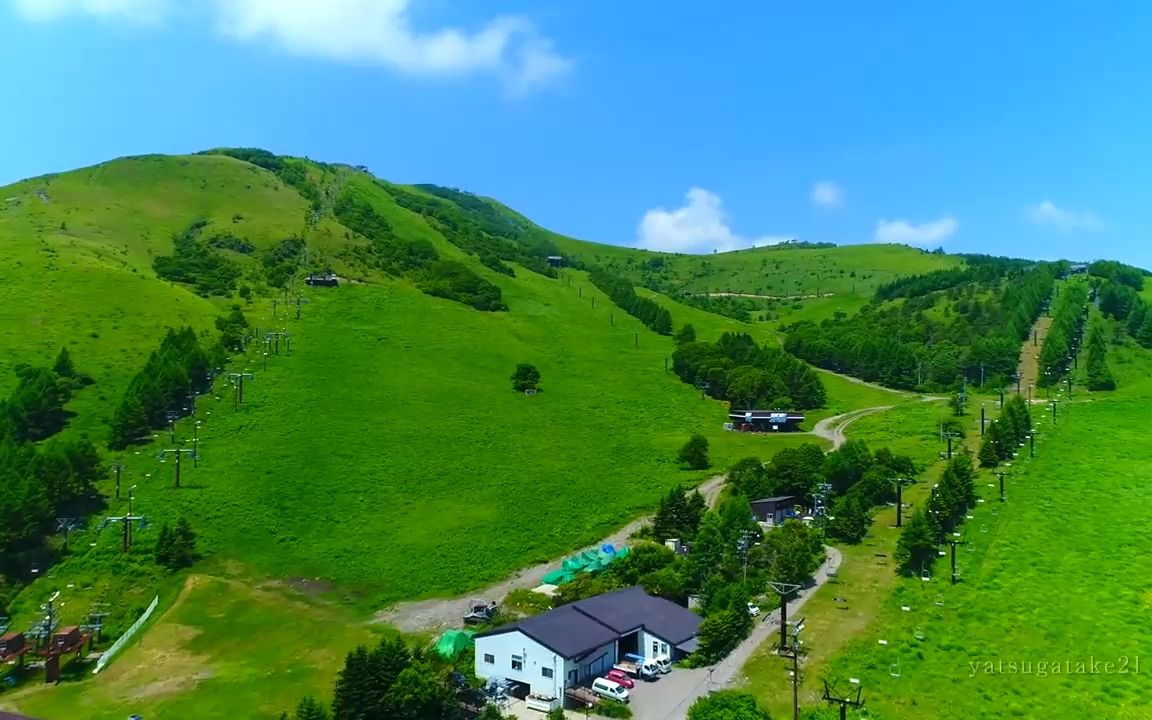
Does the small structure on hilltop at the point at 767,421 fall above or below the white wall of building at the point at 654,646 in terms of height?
above

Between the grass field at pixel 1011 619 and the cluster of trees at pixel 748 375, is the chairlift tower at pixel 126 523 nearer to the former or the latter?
the grass field at pixel 1011 619

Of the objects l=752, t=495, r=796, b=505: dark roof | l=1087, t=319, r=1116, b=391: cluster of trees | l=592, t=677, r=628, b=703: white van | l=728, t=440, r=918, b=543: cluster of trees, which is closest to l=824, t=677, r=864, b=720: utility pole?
l=592, t=677, r=628, b=703: white van

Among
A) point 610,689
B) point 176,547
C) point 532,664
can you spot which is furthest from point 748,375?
point 610,689

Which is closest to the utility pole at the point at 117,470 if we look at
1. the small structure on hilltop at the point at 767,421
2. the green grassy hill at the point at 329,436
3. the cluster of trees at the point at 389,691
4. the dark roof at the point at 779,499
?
the green grassy hill at the point at 329,436

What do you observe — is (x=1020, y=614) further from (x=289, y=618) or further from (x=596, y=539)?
(x=289, y=618)

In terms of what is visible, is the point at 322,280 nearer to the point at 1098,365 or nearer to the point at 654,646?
the point at 654,646

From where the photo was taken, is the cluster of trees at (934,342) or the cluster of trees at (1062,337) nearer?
the cluster of trees at (1062,337)

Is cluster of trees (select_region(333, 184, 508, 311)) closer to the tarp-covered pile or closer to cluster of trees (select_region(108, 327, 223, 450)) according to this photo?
cluster of trees (select_region(108, 327, 223, 450))

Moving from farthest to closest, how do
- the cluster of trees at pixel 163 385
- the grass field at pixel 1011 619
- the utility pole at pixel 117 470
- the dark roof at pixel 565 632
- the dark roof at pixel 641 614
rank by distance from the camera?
the cluster of trees at pixel 163 385, the utility pole at pixel 117 470, the dark roof at pixel 641 614, the dark roof at pixel 565 632, the grass field at pixel 1011 619
